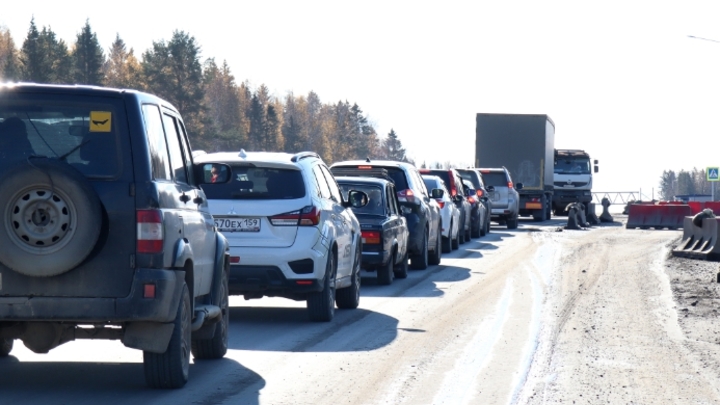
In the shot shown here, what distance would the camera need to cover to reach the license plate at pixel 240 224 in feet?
40.2

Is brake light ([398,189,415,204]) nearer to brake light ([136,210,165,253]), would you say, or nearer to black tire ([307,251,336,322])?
black tire ([307,251,336,322])

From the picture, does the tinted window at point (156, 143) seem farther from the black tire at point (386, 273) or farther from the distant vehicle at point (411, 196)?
the distant vehicle at point (411, 196)

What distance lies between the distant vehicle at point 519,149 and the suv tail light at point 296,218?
33.5 metres

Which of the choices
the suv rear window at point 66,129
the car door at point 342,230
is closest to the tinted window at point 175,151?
the suv rear window at point 66,129

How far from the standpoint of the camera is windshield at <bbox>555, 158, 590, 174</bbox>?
2098 inches

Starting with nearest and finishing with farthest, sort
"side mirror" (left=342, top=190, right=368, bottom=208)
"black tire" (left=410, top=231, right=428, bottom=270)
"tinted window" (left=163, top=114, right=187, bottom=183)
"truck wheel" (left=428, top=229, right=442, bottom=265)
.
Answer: "tinted window" (left=163, top=114, right=187, bottom=183) < "side mirror" (left=342, top=190, right=368, bottom=208) < "black tire" (left=410, top=231, right=428, bottom=270) < "truck wheel" (left=428, top=229, right=442, bottom=265)

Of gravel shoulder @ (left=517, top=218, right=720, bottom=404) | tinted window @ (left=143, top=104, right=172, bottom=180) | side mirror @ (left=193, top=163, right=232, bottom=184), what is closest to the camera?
tinted window @ (left=143, top=104, right=172, bottom=180)

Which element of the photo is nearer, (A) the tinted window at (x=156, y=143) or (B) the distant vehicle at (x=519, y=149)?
(A) the tinted window at (x=156, y=143)

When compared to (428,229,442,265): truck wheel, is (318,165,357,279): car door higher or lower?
higher

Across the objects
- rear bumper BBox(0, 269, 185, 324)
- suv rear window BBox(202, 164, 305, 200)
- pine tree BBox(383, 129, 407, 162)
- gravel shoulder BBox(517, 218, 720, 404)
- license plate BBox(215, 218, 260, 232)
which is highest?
pine tree BBox(383, 129, 407, 162)

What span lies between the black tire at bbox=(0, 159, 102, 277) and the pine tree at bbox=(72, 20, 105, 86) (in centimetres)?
7671

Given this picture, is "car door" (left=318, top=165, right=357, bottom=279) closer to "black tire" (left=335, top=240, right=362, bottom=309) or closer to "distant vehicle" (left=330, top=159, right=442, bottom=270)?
"black tire" (left=335, top=240, right=362, bottom=309)

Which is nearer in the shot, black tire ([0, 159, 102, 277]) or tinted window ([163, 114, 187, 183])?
black tire ([0, 159, 102, 277])

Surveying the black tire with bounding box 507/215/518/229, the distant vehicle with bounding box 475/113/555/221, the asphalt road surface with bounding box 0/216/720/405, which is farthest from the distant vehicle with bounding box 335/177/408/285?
the distant vehicle with bounding box 475/113/555/221
